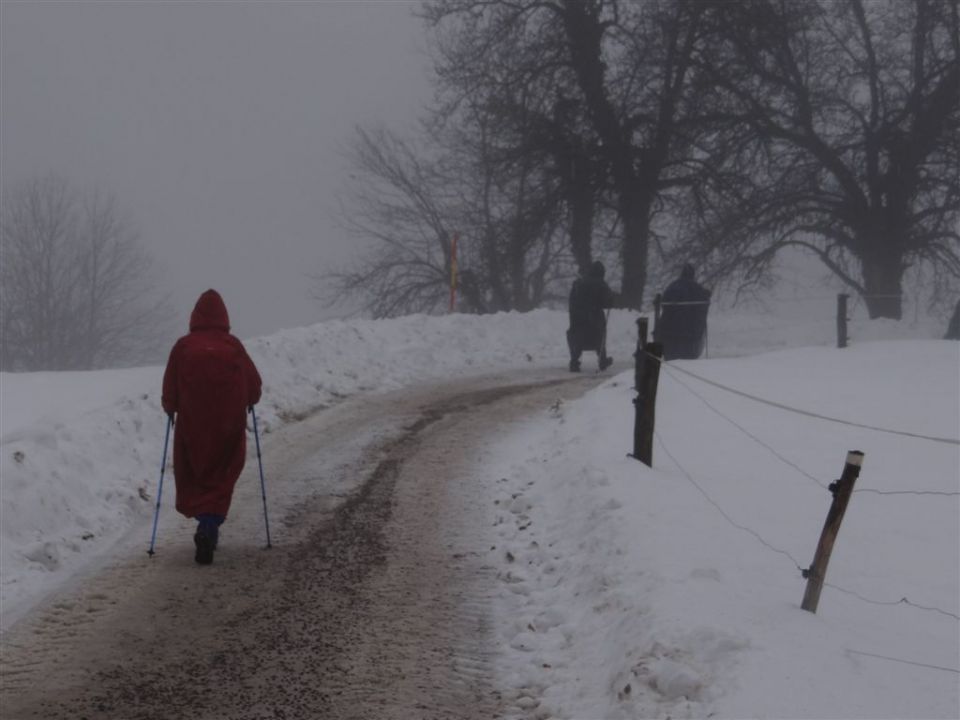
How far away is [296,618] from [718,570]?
2.56 metres

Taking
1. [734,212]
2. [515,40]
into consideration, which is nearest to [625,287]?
[734,212]

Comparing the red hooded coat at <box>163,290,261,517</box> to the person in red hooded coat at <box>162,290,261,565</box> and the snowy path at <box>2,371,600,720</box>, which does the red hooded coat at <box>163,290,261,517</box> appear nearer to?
the person in red hooded coat at <box>162,290,261,565</box>

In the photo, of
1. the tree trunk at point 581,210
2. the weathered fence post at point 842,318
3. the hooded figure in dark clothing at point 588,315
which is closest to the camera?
the hooded figure in dark clothing at point 588,315

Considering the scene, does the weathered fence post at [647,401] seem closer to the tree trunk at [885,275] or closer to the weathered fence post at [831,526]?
the weathered fence post at [831,526]

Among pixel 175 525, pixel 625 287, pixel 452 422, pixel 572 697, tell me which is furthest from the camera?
pixel 625 287

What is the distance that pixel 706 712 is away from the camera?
190 inches

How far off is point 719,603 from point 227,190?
572 feet

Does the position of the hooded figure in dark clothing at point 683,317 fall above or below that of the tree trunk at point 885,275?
below

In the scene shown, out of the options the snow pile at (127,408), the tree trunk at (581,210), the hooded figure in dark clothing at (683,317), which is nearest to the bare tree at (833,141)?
the tree trunk at (581,210)

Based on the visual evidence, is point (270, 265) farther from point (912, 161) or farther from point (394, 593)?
point (394, 593)

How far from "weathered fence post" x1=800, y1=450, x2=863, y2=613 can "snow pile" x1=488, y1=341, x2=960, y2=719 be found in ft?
0.38

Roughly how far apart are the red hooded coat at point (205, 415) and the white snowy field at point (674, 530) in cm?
67

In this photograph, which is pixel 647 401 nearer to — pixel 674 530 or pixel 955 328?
pixel 674 530

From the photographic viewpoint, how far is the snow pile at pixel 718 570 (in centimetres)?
515
